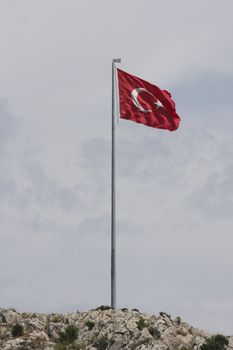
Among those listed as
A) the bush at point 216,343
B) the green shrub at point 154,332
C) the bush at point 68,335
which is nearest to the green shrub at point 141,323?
the green shrub at point 154,332

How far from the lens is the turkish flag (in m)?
64.2

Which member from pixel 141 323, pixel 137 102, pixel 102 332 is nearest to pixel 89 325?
pixel 102 332

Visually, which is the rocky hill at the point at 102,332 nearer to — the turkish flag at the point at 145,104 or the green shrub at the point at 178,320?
the green shrub at the point at 178,320

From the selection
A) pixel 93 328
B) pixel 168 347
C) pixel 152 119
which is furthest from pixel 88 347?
pixel 152 119

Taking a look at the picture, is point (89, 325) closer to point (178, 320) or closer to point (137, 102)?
point (178, 320)

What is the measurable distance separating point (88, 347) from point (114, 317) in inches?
141

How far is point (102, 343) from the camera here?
59.8 metres

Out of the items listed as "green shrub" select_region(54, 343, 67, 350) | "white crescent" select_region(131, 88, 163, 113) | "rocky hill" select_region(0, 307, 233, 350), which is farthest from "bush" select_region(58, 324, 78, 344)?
"white crescent" select_region(131, 88, 163, 113)

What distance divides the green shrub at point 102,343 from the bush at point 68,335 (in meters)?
2.29

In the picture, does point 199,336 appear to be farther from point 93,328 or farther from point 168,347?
point 93,328

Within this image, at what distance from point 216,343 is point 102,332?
29.5ft

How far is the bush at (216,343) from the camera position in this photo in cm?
5775

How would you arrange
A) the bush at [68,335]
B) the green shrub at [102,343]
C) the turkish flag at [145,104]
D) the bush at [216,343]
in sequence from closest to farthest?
the bush at [216,343] < the green shrub at [102,343] < the bush at [68,335] < the turkish flag at [145,104]

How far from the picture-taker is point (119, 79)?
214 feet
